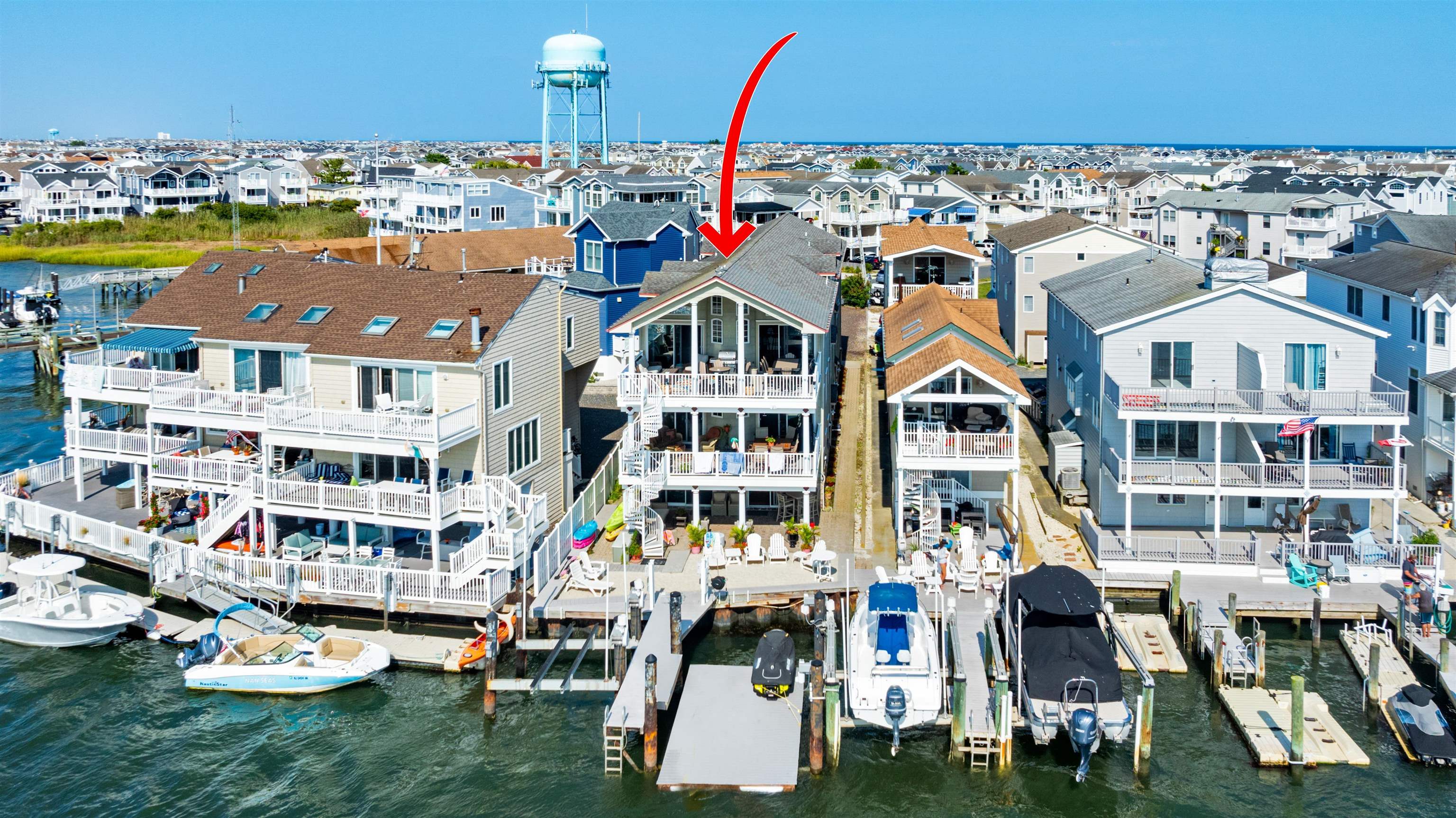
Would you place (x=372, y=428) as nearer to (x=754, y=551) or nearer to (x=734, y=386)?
(x=734, y=386)

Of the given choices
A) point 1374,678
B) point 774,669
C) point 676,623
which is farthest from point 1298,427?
point 676,623

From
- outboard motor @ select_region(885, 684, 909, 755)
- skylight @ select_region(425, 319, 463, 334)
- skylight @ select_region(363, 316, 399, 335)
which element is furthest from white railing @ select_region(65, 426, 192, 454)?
outboard motor @ select_region(885, 684, 909, 755)

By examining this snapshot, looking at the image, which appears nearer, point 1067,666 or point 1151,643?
point 1067,666

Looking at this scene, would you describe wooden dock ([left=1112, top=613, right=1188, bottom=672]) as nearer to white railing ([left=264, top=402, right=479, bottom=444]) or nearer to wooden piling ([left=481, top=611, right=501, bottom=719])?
wooden piling ([left=481, top=611, right=501, bottom=719])

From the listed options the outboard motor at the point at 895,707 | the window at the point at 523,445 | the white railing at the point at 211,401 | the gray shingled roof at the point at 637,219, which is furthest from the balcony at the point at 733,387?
the gray shingled roof at the point at 637,219

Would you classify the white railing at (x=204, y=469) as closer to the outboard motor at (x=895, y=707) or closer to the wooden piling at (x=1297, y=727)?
the outboard motor at (x=895, y=707)

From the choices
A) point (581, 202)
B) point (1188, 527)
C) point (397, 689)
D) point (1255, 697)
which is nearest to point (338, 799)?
point (397, 689)
